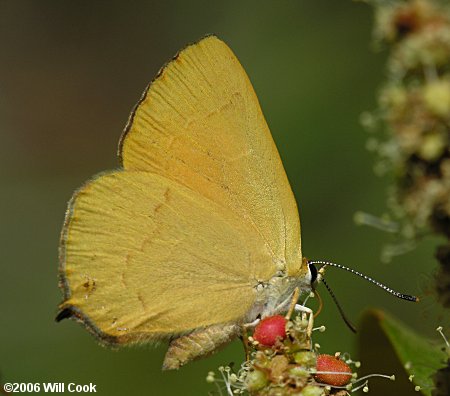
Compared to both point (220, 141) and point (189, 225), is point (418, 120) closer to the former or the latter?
point (220, 141)

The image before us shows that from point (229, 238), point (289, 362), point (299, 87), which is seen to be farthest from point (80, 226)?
point (299, 87)

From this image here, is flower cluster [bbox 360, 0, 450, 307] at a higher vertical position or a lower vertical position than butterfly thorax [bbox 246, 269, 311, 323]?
higher

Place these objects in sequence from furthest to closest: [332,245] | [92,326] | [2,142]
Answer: [2,142], [332,245], [92,326]

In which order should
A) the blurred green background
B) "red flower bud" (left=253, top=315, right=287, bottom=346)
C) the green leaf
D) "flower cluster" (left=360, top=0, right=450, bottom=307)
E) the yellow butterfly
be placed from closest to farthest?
1. "flower cluster" (left=360, top=0, right=450, bottom=307)
2. "red flower bud" (left=253, top=315, right=287, bottom=346)
3. the green leaf
4. the yellow butterfly
5. the blurred green background

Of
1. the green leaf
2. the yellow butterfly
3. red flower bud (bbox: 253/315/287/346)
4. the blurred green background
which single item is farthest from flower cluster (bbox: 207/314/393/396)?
the blurred green background

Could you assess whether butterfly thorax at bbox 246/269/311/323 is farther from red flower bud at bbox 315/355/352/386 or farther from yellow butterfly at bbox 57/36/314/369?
red flower bud at bbox 315/355/352/386

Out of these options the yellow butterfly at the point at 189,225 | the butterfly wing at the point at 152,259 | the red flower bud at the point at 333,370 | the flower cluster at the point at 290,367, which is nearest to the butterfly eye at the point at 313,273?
the yellow butterfly at the point at 189,225

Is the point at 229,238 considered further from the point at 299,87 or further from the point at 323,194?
the point at 299,87
